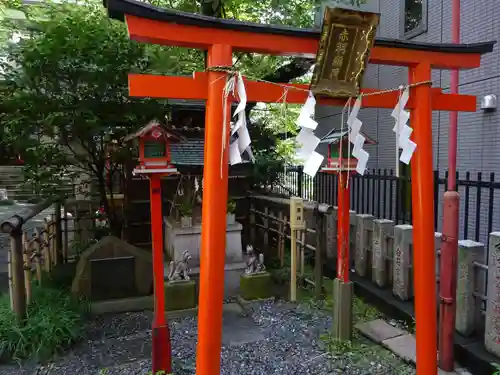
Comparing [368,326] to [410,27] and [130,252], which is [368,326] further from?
[410,27]

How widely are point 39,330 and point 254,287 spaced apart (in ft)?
10.8

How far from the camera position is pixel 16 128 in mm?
5949

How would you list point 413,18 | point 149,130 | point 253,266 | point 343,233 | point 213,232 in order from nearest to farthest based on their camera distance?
point 213,232 → point 149,130 → point 343,233 → point 253,266 → point 413,18

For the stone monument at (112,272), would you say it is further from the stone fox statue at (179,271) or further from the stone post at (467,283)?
the stone post at (467,283)

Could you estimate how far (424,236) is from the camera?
349cm

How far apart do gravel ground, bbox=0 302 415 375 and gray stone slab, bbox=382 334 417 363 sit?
9 centimetres

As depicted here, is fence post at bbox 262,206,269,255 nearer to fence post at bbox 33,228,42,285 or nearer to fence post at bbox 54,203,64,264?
fence post at bbox 54,203,64,264

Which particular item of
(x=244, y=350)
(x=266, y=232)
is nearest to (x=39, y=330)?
(x=244, y=350)

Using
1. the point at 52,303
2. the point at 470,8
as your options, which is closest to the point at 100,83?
the point at 52,303

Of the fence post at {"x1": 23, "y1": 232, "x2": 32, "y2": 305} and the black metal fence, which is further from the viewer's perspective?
the black metal fence

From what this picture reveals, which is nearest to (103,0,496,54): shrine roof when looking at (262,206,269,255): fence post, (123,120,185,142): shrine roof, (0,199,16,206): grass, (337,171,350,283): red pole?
(123,120,185,142): shrine roof

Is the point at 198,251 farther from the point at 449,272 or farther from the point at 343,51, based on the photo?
the point at 343,51

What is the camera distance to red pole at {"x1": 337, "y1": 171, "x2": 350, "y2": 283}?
205 inches

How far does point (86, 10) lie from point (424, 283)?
668 cm
